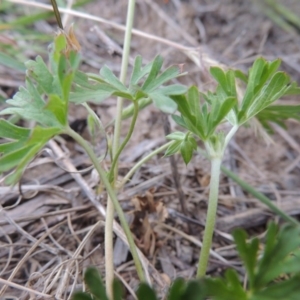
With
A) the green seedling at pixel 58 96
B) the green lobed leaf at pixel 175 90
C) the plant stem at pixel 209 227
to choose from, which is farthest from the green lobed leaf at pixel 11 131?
the plant stem at pixel 209 227

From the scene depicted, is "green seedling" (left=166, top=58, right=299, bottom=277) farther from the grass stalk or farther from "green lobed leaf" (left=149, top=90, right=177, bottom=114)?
the grass stalk

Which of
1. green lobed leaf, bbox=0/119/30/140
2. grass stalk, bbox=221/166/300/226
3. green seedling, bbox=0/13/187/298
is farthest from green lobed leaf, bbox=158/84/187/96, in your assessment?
grass stalk, bbox=221/166/300/226

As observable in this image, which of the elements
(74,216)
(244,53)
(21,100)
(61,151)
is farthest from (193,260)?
(244,53)

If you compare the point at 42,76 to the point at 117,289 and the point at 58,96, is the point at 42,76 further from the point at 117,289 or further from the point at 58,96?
the point at 117,289

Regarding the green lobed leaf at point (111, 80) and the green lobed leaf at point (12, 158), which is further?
the green lobed leaf at point (111, 80)

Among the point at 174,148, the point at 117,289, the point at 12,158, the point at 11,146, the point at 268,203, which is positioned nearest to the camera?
the point at 117,289

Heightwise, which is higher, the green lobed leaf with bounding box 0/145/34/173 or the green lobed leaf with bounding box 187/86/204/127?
the green lobed leaf with bounding box 187/86/204/127

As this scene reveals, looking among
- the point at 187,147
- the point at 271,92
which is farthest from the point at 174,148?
the point at 271,92

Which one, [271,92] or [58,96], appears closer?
[58,96]

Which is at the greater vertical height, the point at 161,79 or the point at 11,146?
the point at 161,79

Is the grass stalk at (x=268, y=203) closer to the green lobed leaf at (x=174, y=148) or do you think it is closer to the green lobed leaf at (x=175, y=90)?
the green lobed leaf at (x=174, y=148)

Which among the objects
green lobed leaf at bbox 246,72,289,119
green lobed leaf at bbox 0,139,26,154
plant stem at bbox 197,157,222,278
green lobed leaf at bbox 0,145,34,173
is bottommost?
plant stem at bbox 197,157,222,278
